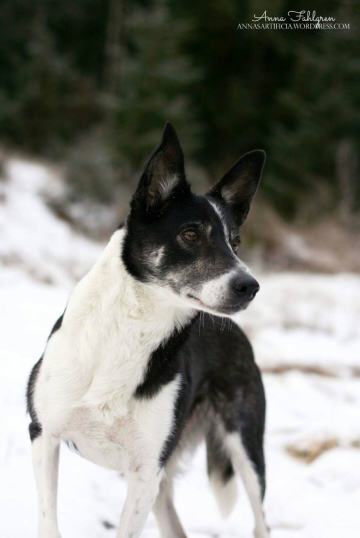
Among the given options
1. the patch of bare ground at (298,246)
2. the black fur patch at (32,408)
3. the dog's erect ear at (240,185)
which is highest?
the dog's erect ear at (240,185)

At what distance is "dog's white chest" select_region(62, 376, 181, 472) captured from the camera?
2258mm

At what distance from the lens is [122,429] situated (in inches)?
89.0

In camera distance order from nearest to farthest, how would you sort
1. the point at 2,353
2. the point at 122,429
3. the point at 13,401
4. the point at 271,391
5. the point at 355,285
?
the point at 122,429 → the point at 13,401 → the point at 2,353 → the point at 271,391 → the point at 355,285

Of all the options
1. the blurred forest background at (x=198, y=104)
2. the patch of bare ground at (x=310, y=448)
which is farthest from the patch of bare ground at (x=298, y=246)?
the patch of bare ground at (x=310, y=448)

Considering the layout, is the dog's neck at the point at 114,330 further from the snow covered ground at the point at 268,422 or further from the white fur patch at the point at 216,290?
the snow covered ground at the point at 268,422

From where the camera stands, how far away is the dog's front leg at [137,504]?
2.29m

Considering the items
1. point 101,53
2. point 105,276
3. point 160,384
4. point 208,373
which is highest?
point 105,276

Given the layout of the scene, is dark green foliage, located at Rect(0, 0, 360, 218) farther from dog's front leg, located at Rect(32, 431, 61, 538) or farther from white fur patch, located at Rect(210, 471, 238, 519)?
dog's front leg, located at Rect(32, 431, 61, 538)

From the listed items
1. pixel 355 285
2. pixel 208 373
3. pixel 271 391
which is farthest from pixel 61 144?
pixel 208 373

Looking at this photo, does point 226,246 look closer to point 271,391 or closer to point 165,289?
point 165,289

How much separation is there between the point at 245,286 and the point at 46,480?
3.73ft

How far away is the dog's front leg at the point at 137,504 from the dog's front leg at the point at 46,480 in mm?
282

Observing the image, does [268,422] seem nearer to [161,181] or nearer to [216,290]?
[216,290]

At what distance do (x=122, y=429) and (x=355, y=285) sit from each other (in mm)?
9288
